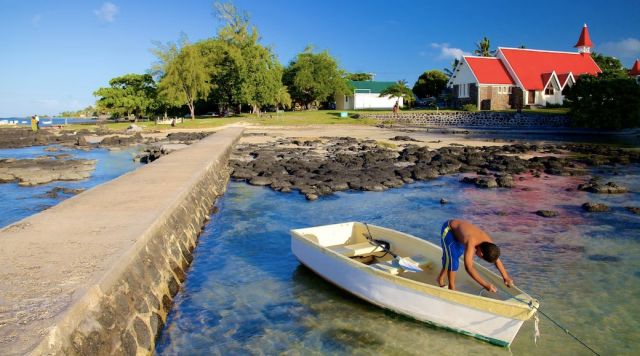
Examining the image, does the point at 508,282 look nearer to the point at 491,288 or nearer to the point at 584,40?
the point at 491,288

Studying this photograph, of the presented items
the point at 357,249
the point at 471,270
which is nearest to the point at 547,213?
the point at 357,249

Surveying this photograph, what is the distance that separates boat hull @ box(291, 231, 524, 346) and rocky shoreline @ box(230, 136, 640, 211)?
944 cm

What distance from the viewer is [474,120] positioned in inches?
2249

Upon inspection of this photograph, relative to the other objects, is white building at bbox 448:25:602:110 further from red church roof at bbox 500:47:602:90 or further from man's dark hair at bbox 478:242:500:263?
man's dark hair at bbox 478:242:500:263

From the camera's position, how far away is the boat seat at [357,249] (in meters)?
9.35

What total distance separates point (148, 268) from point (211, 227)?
623 centimetres

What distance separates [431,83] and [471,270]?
82831 mm

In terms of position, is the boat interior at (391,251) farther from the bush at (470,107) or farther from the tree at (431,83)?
the tree at (431,83)

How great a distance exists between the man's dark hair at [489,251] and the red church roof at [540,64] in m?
61.0

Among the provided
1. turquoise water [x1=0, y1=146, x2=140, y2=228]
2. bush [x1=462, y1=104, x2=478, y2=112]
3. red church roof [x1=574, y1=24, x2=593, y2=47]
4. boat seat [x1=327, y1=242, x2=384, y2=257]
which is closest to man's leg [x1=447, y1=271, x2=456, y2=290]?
boat seat [x1=327, y1=242, x2=384, y2=257]

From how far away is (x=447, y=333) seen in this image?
7469 mm

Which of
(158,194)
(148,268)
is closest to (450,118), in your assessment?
(158,194)

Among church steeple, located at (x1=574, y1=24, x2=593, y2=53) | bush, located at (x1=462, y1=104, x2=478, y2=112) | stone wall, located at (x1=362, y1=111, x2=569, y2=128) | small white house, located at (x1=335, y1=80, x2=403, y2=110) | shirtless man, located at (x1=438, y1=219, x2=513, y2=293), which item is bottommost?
shirtless man, located at (x1=438, y1=219, x2=513, y2=293)

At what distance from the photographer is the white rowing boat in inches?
266
